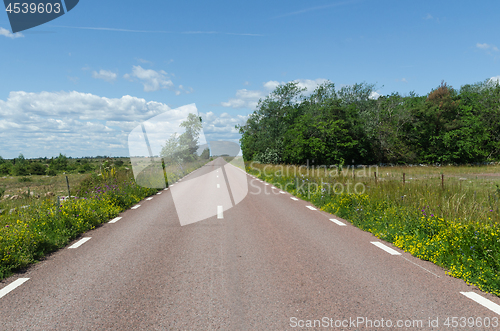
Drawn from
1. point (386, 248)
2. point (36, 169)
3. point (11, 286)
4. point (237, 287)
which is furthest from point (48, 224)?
point (36, 169)

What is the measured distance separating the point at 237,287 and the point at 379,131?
52.5 m

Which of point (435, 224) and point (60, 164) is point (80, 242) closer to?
point (435, 224)

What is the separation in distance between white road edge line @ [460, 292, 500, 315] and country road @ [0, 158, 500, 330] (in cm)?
1

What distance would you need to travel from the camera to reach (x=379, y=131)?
52000 millimetres

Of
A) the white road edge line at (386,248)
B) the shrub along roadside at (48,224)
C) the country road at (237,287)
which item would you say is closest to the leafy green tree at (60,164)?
the shrub along roadside at (48,224)

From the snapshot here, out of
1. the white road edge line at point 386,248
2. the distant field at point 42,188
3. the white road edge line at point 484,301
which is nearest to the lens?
the white road edge line at point 484,301

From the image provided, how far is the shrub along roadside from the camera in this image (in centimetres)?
555

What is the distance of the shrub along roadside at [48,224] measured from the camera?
219 inches

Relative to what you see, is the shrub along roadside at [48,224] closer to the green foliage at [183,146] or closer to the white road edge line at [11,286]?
the white road edge line at [11,286]

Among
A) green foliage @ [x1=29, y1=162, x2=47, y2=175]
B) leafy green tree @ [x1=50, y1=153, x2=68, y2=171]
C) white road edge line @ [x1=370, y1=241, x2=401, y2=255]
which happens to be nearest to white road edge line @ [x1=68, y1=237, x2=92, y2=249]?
white road edge line @ [x1=370, y1=241, x2=401, y2=255]

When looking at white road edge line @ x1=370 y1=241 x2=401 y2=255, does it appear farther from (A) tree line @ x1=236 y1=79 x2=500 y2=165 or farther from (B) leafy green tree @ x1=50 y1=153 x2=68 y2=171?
(B) leafy green tree @ x1=50 y1=153 x2=68 y2=171

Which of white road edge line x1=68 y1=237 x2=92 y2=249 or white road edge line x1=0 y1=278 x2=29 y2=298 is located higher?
white road edge line x1=0 y1=278 x2=29 y2=298

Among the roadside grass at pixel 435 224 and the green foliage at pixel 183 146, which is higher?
the green foliage at pixel 183 146

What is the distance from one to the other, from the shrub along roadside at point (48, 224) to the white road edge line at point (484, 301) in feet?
21.6
